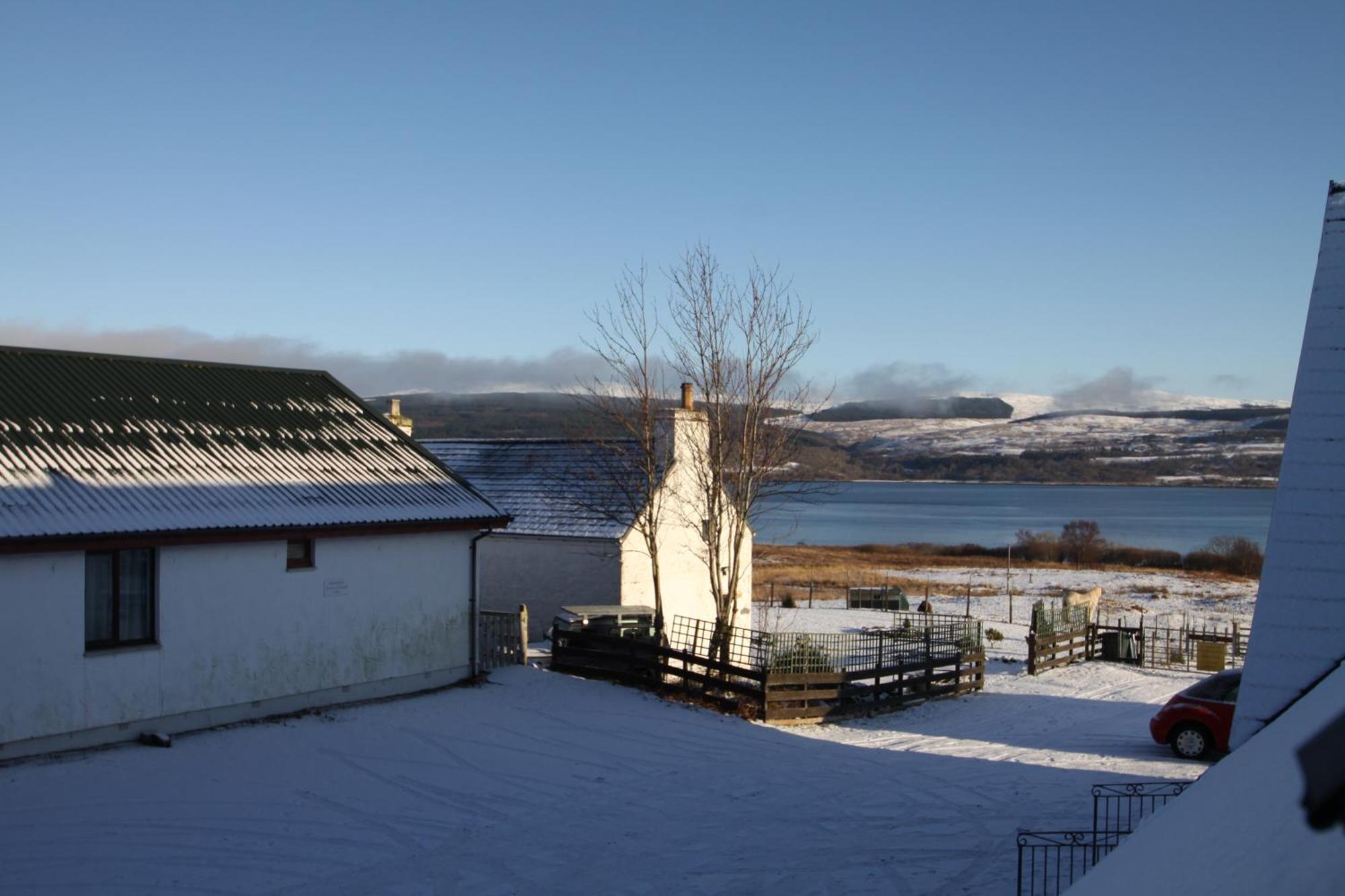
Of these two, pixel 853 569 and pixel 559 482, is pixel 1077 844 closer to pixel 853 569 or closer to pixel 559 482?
pixel 559 482

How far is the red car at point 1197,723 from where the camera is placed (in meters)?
18.4

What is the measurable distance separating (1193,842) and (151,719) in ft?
49.1

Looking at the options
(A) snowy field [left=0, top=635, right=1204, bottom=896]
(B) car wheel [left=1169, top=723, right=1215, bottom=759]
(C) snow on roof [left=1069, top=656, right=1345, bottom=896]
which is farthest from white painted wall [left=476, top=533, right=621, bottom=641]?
(C) snow on roof [left=1069, top=656, right=1345, bottom=896]

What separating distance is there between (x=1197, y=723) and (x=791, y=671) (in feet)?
23.6

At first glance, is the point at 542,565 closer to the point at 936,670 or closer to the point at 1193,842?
the point at 936,670

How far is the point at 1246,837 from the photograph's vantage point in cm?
375

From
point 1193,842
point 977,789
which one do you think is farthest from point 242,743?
point 1193,842

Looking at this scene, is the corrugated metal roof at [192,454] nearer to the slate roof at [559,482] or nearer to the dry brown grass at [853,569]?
the slate roof at [559,482]

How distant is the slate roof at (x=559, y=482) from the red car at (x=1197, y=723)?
1340cm

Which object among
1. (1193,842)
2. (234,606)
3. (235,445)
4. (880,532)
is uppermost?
(235,445)

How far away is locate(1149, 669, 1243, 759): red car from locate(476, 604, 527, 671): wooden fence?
11.6 m

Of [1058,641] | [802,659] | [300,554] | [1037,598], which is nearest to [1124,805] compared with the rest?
[802,659]

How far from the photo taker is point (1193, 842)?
434 centimetres

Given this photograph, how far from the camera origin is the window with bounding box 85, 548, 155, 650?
51.3ft
